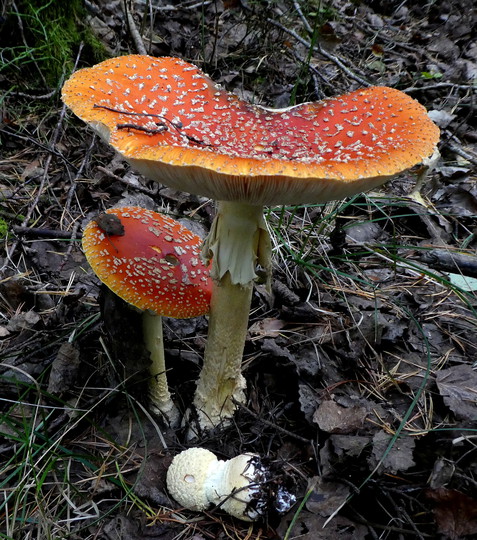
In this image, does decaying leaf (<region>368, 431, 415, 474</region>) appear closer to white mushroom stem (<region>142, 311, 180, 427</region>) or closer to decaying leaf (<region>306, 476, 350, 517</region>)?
decaying leaf (<region>306, 476, 350, 517</region>)

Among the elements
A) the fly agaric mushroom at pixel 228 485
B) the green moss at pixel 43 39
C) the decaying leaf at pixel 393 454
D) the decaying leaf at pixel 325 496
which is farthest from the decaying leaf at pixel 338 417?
the green moss at pixel 43 39

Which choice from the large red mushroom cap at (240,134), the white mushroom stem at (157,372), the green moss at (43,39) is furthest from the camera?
the green moss at (43,39)

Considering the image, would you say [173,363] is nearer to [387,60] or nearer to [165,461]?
[165,461]

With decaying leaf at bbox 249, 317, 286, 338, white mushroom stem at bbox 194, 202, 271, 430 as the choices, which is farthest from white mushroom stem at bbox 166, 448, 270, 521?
decaying leaf at bbox 249, 317, 286, 338

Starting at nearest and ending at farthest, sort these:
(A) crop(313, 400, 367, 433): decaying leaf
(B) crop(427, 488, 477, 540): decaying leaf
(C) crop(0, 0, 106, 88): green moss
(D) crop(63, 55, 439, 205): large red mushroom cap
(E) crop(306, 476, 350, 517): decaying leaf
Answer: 1. (D) crop(63, 55, 439, 205): large red mushroom cap
2. (B) crop(427, 488, 477, 540): decaying leaf
3. (E) crop(306, 476, 350, 517): decaying leaf
4. (A) crop(313, 400, 367, 433): decaying leaf
5. (C) crop(0, 0, 106, 88): green moss

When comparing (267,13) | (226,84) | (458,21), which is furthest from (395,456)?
(458,21)

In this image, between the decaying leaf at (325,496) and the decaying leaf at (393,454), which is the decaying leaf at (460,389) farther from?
the decaying leaf at (325,496)

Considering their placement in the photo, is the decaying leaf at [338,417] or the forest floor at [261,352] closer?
the forest floor at [261,352]

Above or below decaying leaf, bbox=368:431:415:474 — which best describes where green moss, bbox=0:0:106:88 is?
above
